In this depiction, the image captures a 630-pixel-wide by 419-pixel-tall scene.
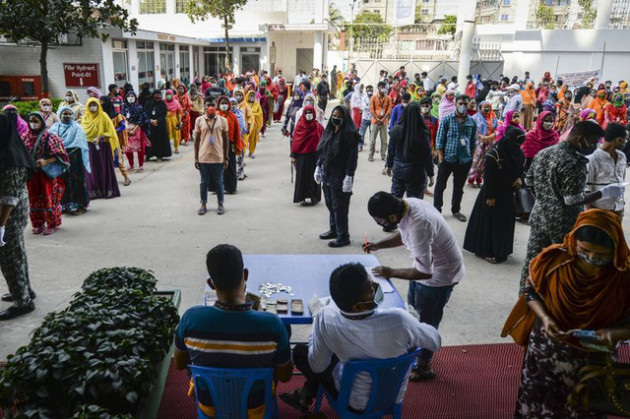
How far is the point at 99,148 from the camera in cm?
834

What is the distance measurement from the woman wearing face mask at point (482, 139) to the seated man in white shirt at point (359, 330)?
7.29m

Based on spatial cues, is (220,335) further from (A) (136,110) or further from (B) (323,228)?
(A) (136,110)

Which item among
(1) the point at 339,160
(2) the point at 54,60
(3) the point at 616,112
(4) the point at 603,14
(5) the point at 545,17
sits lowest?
(1) the point at 339,160

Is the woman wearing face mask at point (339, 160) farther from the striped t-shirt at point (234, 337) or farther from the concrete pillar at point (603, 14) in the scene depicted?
the concrete pillar at point (603, 14)

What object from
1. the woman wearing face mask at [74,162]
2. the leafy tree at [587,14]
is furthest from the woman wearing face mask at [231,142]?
the leafy tree at [587,14]

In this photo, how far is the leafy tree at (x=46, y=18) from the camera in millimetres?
10742

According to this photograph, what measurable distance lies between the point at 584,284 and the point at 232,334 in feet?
6.29

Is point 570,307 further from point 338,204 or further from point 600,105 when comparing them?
point 600,105

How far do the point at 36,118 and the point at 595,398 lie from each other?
6317 mm

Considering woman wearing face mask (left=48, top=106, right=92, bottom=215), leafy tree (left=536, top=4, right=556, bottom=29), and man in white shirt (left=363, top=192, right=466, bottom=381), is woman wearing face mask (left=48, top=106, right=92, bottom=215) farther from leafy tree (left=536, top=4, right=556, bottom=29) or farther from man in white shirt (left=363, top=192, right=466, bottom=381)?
leafy tree (left=536, top=4, right=556, bottom=29)

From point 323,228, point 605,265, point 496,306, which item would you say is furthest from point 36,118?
point 605,265

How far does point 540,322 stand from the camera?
299 centimetres

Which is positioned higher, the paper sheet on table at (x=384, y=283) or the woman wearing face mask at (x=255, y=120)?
the woman wearing face mask at (x=255, y=120)

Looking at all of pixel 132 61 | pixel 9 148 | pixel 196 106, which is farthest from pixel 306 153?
pixel 132 61
